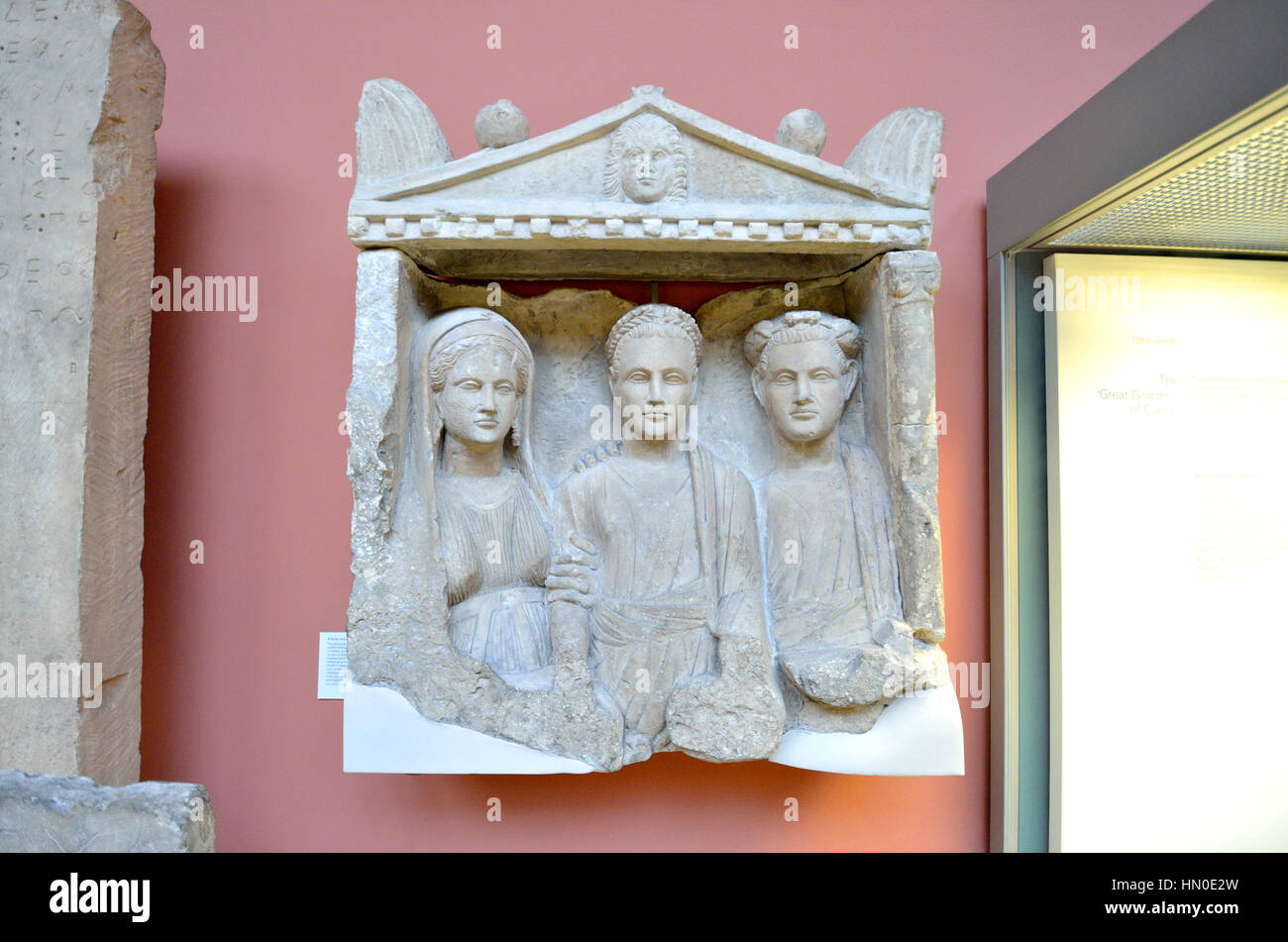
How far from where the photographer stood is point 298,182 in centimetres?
326

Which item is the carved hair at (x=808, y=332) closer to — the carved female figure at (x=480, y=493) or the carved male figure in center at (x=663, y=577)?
the carved male figure in center at (x=663, y=577)

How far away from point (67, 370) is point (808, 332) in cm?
216

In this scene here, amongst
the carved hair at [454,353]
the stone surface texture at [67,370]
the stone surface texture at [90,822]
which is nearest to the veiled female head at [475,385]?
the carved hair at [454,353]

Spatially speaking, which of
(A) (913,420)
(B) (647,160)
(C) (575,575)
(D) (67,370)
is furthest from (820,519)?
(D) (67,370)

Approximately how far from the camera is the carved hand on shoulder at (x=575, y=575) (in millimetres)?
2715

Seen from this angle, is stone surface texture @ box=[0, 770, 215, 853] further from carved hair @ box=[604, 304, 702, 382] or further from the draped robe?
carved hair @ box=[604, 304, 702, 382]

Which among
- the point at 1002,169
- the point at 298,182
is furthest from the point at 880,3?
the point at 298,182

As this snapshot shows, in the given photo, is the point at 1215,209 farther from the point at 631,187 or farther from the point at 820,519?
the point at 631,187

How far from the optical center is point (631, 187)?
102 inches

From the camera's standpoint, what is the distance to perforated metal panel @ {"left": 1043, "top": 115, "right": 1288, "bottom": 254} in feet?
7.62

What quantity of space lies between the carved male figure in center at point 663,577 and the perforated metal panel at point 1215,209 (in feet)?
4.19

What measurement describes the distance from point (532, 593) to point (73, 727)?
1.34 m

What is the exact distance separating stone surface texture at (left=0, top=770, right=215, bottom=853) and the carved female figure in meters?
0.84

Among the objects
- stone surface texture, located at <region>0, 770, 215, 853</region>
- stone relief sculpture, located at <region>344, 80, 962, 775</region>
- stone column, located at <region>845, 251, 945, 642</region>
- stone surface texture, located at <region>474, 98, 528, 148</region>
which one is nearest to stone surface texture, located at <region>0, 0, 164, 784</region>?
stone surface texture, located at <region>0, 770, 215, 853</region>
